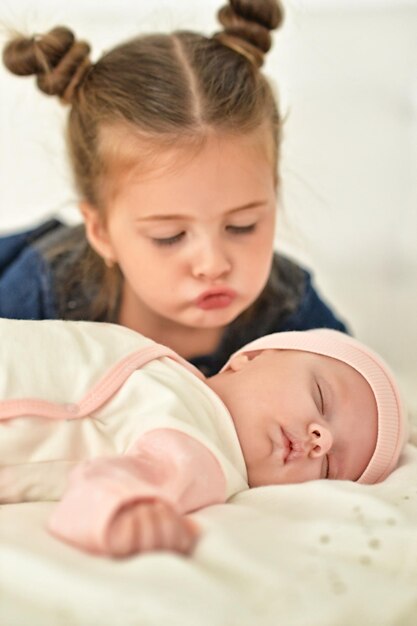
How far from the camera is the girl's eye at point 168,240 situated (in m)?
1.20

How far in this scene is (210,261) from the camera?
3.84 ft

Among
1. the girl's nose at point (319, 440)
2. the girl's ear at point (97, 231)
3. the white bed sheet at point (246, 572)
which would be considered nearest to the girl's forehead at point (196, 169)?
the girl's ear at point (97, 231)

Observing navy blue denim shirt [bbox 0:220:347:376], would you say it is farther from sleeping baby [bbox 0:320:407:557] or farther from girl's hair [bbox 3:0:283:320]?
sleeping baby [bbox 0:320:407:557]

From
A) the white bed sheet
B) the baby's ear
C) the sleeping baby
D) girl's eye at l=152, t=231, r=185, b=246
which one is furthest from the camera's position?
girl's eye at l=152, t=231, r=185, b=246

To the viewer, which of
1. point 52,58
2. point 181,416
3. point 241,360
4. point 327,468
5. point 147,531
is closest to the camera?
point 147,531

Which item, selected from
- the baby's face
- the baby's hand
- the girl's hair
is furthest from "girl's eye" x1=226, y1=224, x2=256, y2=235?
the baby's hand

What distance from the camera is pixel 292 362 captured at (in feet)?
3.41

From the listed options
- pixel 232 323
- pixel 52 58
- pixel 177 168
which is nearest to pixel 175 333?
pixel 232 323

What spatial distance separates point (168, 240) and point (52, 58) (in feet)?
1.17

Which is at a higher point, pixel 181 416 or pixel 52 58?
pixel 52 58

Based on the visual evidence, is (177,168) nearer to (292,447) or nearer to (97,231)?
(97,231)

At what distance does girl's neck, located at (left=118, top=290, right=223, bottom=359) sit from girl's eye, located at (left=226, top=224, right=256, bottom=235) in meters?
0.25

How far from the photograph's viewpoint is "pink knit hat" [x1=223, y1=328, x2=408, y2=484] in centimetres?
101

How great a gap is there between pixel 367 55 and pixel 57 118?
0.64m
